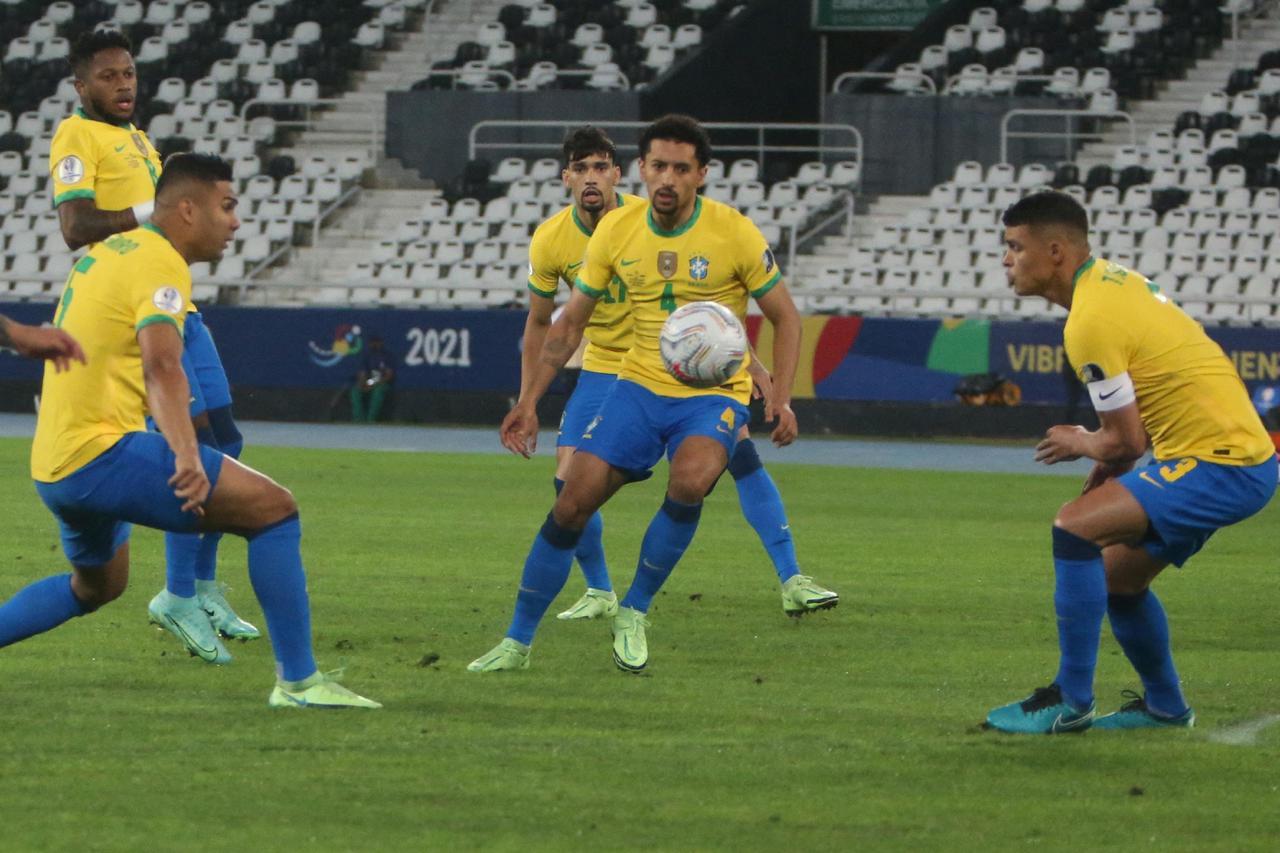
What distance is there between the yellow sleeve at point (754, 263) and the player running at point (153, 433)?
236cm

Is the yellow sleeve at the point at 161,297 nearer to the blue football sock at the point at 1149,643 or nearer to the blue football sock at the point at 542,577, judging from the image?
the blue football sock at the point at 542,577

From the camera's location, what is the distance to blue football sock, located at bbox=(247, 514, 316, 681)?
6.46 meters

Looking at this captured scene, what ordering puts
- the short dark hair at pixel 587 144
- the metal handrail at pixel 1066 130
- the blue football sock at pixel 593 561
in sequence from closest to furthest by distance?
the short dark hair at pixel 587 144 → the blue football sock at pixel 593 561 → the metal handrail at pixel 1066 130

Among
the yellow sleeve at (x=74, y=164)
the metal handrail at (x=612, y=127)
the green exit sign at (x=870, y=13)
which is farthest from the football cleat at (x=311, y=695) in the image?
the green exit sign at (x=870, y=13)

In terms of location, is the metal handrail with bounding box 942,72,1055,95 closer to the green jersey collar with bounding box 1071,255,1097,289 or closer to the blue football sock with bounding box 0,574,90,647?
the green jersey collar with bounding box 1071,255,1097,289

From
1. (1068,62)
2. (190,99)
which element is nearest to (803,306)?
(1068,62)

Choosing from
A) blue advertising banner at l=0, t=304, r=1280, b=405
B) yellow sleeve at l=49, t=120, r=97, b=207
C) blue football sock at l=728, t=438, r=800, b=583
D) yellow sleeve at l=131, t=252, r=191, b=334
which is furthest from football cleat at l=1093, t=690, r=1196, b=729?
blue advertising banner at l=0, t=304, r=1280, b=405

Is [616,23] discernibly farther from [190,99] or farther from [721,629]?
[721,629]

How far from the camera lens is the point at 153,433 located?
6414 mm

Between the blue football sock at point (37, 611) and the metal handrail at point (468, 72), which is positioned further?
the metal handrail at point (468, 72)

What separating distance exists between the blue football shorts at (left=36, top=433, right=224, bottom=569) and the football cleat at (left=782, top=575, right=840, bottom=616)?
11.9 feet

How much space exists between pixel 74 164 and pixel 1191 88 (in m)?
22.1

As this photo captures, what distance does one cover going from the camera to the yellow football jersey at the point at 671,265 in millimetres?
8273

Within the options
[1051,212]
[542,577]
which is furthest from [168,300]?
[1051,212]
